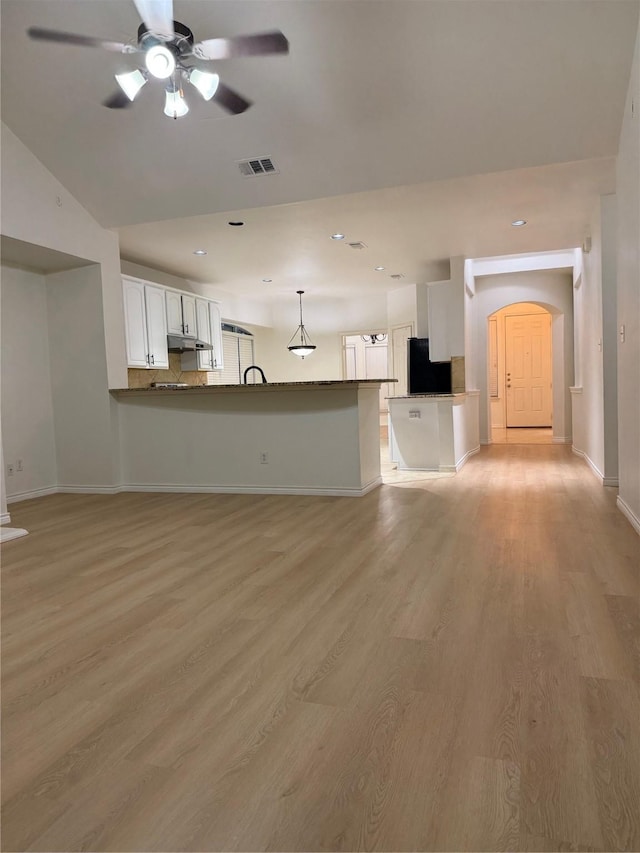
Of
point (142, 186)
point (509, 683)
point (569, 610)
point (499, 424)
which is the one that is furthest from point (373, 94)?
point (499, 424)

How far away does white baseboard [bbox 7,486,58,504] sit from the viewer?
17.5ft

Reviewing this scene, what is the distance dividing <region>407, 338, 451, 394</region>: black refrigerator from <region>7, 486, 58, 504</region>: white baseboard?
4772mm

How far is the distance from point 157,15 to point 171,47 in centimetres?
29

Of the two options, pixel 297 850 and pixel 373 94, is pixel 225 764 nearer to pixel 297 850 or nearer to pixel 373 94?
pixel 297 850

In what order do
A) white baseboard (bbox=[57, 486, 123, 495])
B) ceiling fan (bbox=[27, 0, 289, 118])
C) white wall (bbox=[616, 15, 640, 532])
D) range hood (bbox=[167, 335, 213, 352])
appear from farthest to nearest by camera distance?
range hood (bbox=[167, 335, 213, 352]) < white baseboard (bbox=[57, 486, 123, 495]) < white wall (bbox=[616, 15, 640, 532]) < ceiling fan (bbox=[27, 0, 289, 118])

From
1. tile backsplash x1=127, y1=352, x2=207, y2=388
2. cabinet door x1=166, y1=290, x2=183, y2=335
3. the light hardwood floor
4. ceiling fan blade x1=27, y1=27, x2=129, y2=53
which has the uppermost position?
ceiling fan blade x1=27, y1=27, x2=129, y2=53

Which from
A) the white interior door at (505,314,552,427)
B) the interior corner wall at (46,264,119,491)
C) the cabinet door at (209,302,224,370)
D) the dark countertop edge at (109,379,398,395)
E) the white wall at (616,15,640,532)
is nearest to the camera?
the white wall at (616,15,640,532)

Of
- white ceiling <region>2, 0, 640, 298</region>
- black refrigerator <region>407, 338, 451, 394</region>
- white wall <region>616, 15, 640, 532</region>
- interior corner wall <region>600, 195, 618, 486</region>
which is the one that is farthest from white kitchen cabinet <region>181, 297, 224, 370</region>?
white wall <region>616, 15, 640, 532</region>

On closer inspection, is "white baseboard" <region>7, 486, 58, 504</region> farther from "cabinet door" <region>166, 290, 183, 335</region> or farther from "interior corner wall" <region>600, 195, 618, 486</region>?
"interior corner wall" <region>600, 195, 618, 486</region>

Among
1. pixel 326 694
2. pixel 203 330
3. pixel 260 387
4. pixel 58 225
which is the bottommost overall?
pixel 326 694

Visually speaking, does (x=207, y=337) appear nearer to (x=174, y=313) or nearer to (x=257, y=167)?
(x=174, y=313)

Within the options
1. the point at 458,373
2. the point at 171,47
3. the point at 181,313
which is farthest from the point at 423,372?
the point at 171,47

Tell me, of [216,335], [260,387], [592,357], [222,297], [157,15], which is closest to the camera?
[157,15]

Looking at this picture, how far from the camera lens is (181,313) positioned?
7.63m
